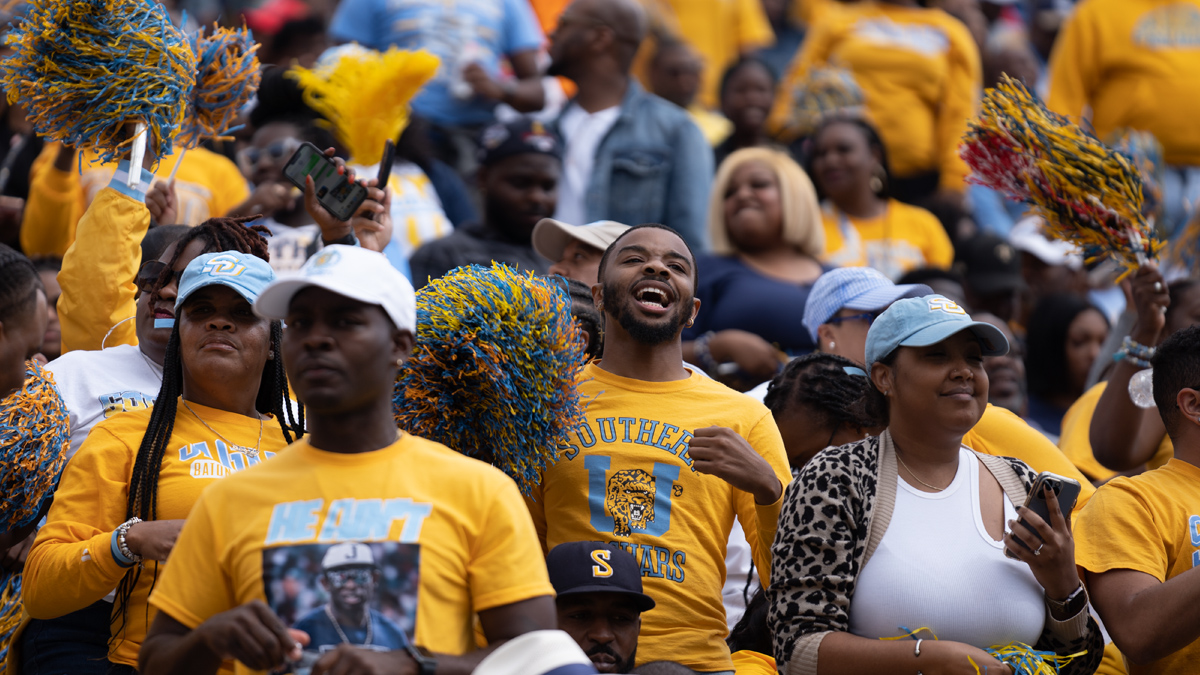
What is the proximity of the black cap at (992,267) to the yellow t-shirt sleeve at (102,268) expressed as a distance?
16.8ft

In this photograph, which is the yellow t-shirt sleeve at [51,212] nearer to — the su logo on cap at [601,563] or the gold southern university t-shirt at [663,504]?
the gold southern university t-shirt at [663,504]

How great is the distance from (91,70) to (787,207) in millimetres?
3483

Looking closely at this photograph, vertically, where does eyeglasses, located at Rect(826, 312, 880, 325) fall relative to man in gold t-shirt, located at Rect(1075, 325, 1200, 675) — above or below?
above

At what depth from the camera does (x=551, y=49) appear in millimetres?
8141

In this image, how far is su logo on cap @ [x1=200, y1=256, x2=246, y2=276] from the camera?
379 centimetres

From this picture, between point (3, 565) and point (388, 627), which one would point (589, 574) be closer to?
point (388, 627)

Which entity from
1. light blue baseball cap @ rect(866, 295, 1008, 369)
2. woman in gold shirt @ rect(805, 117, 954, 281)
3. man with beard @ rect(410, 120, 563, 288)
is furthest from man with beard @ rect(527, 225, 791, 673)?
woman in gold shirt @ rect(805, 117, 954, 281)

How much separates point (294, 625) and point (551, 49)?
5932mm

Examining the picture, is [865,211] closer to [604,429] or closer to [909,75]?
[909,75]

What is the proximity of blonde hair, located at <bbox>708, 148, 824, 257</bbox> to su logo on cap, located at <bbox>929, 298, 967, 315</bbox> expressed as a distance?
9.11 ft

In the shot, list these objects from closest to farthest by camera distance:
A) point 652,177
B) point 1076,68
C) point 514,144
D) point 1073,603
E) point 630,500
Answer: point 1073,603 < point 630,500 < point 514,144 < point 652,177 < point 1076,68

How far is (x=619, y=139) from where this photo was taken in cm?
777

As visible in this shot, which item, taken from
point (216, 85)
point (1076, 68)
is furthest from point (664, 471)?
point (1076, 68)

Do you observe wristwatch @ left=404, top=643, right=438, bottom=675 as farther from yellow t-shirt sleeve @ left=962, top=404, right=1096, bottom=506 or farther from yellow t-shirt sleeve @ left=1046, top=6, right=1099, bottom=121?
yellow t-shirt sleeve @ left=1046, top=6, right=1099, bottom=121
